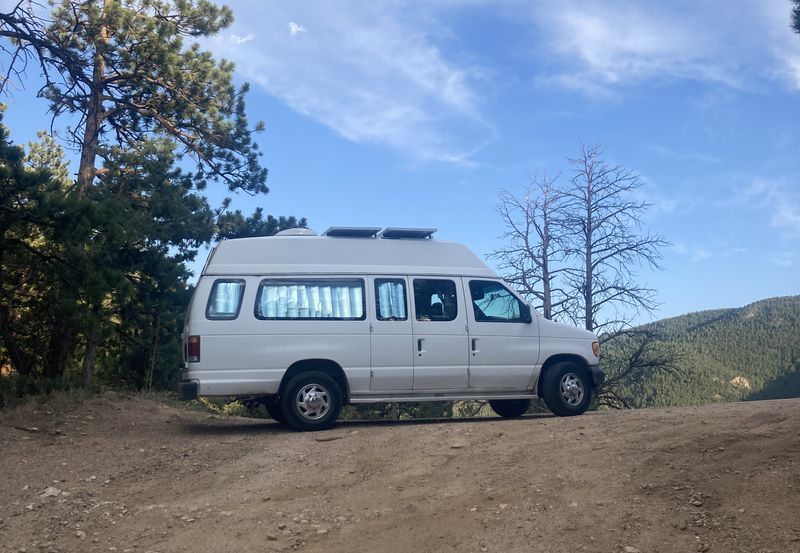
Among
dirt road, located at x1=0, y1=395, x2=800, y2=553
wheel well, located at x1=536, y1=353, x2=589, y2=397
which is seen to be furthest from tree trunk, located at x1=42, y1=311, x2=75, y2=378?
wheel well, located at x1=536, y1=353, x2=589, y2=397

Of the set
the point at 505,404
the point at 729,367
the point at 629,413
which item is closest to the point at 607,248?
the point at 505,404

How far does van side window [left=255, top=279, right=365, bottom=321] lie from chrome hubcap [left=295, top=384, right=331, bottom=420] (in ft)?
3.05

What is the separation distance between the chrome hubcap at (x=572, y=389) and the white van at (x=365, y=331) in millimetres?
14

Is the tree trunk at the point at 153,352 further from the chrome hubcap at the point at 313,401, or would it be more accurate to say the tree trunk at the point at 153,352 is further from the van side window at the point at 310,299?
the chrome hubcap at the point at 313,401

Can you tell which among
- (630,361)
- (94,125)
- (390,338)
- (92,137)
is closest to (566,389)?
(390,338)

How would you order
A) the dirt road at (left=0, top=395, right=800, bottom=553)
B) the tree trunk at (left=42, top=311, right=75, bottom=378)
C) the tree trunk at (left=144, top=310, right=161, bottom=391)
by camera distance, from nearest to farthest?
the dirt road at (left=0, top=395, right=800, bottom=553), the tree trunk at (left=42, top=311, right=75, bottom=378), the tree trunk at (left=144, top=310, right=161, bottom=391)

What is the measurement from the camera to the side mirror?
10.7 m

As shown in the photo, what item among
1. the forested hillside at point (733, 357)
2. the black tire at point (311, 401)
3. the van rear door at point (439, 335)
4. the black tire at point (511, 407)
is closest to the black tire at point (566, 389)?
the black tire at point (511, 407)

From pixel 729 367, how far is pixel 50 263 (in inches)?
1706

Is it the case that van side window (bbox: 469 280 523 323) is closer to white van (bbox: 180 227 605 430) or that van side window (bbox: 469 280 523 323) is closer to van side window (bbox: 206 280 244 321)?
white van (bbox: 180 227 605 430)

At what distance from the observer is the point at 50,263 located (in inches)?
488

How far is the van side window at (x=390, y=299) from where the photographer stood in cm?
1020

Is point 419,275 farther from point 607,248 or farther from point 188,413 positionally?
point 607,248

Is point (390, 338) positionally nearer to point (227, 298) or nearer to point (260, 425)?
point (227, 298)
